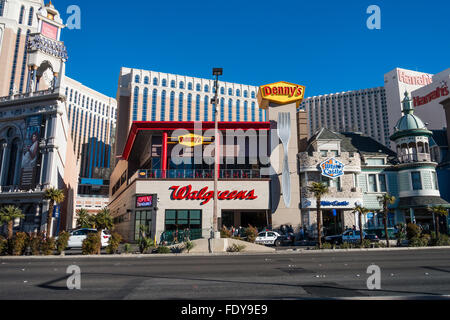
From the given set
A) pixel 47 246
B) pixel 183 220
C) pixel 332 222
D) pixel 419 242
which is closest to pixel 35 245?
pixel 47 246

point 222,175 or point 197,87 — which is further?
point 197,87

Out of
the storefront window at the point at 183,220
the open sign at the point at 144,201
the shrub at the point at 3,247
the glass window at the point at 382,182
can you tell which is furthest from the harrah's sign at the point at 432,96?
the shrub at the point at 3,247

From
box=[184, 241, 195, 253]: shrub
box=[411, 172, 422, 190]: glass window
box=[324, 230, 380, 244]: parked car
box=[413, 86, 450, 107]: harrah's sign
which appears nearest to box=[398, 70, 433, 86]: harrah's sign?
box=[413, 86, 450, 107]: harrah's sign

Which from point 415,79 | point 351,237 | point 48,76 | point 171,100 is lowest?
point 351,237

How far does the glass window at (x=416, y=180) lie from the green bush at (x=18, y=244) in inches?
1557

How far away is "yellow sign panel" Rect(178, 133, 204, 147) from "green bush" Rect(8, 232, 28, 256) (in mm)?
20218

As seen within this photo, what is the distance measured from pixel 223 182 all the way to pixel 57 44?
1728 inches

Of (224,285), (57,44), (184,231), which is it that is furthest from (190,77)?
(224,285)

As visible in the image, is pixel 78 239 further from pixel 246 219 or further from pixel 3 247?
pixel 246 219

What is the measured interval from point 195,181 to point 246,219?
7.78 meters

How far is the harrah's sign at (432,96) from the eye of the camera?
75875mm

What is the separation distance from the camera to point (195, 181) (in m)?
36.9

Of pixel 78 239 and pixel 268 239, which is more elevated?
pixel 78 239

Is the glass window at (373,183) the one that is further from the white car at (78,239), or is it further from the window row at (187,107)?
the window row at (187,107)
